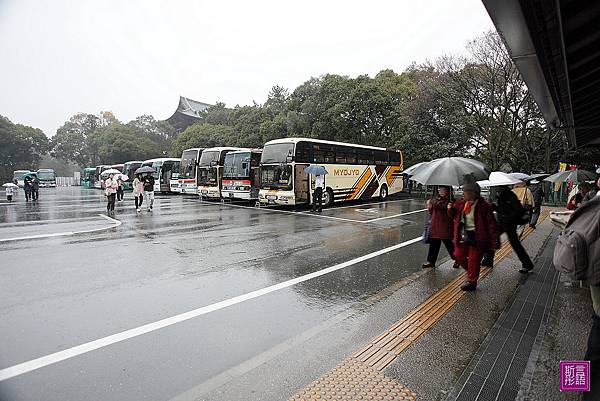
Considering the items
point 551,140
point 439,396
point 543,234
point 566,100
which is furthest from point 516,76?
point 439,396

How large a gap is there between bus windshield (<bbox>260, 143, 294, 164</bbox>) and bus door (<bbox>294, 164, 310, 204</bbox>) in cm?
77

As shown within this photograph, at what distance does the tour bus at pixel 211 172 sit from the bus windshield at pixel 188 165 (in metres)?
2.25

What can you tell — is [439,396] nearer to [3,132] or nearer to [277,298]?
[277,298]

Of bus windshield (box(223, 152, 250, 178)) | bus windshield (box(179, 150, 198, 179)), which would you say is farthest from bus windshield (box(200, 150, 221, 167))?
bus windshield (box(179, 150, 198, 179))

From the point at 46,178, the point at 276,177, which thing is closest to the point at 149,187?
Result: the point at 276,177

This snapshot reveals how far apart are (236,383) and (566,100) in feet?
22.4

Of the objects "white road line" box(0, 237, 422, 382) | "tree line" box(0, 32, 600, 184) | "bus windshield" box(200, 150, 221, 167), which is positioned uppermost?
"tree line" box(0, 32, 600, 184)

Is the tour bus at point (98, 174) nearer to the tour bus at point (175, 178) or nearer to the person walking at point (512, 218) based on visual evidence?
the tour bus at point (175, 178)

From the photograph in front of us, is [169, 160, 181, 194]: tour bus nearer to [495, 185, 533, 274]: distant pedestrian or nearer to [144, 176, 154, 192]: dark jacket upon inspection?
[144, 176, 154, 192]: dark jacket

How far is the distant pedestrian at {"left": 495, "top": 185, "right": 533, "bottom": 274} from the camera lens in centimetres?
634

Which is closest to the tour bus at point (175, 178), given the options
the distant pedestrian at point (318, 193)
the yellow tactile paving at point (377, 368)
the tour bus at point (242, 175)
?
the tour bus at point (242, 175)

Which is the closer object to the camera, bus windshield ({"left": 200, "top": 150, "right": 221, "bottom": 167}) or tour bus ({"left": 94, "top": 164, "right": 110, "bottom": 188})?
bus windshield ({"left": 200, "top": 150, "right": 221, "bottom": 167})

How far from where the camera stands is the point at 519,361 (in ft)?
11.2

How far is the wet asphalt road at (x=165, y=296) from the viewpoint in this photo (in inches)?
125
